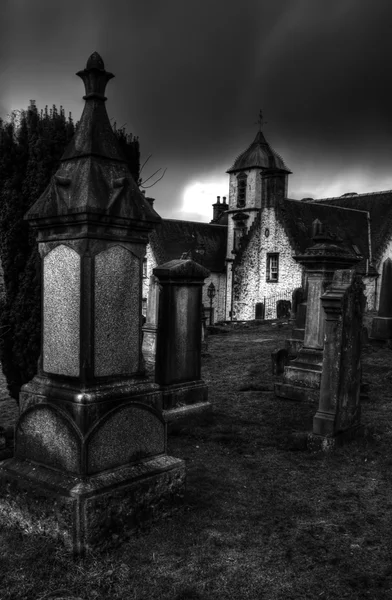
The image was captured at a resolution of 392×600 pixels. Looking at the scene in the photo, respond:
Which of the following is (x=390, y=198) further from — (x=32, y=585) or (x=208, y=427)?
(x=32, y=585)

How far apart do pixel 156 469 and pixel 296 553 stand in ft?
3.97

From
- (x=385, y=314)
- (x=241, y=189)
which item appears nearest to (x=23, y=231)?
(x=385, y=314)

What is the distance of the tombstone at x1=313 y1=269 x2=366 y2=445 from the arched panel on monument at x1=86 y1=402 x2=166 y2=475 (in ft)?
8.33

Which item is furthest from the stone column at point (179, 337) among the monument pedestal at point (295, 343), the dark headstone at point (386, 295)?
the dark headstone at point (386, 295)

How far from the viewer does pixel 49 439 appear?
402 centimetres

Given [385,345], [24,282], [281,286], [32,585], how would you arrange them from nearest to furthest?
[32,585] → [24,282] → [385,345] → [281,286]

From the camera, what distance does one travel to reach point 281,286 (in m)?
33.8

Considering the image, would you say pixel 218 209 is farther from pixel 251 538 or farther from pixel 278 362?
pixel 251 538

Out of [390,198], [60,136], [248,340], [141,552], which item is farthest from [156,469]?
[390,198]

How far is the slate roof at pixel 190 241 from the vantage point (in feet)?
121

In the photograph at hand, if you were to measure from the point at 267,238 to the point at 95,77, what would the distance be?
3083cm

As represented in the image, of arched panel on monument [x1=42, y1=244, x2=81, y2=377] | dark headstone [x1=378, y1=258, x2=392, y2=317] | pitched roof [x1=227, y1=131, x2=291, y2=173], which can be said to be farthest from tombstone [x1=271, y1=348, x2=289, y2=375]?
pitched roof [x1=227, y1=131, x2=291, y2=173]

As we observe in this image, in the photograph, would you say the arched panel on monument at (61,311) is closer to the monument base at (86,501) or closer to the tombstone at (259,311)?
the monument base at (86,501)

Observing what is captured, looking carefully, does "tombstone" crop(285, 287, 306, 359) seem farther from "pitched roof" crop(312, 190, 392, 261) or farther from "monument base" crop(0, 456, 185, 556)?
"pitched roof" crop(312, 190, 392, 261)
